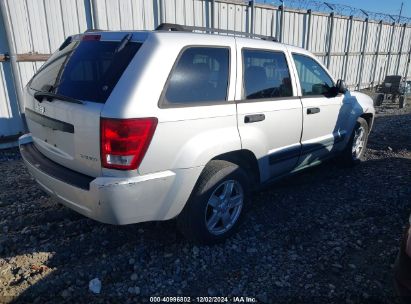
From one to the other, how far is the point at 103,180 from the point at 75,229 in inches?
51.1

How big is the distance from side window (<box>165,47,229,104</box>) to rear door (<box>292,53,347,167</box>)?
128 centimetres

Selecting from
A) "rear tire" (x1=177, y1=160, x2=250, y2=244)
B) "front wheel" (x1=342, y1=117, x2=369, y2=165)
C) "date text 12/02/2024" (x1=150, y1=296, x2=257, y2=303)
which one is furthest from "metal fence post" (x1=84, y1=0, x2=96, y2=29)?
"date text 12/02/2024" (x1=150, y1=296, x2=257, y2=303)

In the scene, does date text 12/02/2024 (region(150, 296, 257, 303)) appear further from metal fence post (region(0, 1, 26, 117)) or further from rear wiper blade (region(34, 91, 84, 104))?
metal fence post (region(0, 1, 26, 117))

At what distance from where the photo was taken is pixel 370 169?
5.31 meters

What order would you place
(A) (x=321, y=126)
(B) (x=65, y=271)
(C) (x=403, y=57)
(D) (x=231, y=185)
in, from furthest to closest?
(C) (x=403, y=57) → (A) (x=321, y=126) → (D) (x=231, y=185) → (B) (x=65, y=271)

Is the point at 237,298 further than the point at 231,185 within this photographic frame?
No

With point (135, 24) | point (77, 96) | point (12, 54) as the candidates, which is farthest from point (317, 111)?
point (12, 54)

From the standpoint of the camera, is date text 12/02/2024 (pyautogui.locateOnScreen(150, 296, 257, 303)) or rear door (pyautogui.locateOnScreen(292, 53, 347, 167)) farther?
rear door (pyautogui.locateOnScreen(292, 53, 347, 167))

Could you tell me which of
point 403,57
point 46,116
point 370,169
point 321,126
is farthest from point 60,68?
point 403,57

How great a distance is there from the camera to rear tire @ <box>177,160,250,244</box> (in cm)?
289

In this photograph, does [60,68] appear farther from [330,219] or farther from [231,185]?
[330,219]

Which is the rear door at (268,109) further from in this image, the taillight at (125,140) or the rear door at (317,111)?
the taillight at (125,140)

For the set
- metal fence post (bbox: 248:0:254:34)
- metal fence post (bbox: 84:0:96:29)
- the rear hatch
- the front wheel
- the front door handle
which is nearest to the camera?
the rear hatch

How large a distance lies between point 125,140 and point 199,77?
0.89 m
